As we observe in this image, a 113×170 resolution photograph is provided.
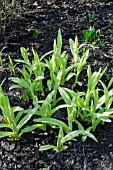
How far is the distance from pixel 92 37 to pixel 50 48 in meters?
0.39

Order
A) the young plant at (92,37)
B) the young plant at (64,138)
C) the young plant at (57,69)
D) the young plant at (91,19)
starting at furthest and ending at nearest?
the young plant at (91,19), the young plant at (92,37), the young plant at (57,69), the young plant at (64,138)

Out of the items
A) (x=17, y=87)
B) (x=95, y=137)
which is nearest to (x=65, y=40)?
(x=17, y=87)

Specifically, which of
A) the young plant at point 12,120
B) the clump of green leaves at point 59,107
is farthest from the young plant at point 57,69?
the young plant at point 12,120

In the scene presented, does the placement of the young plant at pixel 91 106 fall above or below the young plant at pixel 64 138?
above

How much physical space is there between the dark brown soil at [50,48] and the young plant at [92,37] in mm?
63

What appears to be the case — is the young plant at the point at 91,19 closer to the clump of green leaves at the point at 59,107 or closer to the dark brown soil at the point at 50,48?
the dark brown soil at the point at 50,48

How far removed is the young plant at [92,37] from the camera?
3.20 m

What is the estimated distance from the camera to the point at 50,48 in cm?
323

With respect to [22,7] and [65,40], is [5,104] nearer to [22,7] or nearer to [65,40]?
[65,40]

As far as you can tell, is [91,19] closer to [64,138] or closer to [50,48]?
[50,48]

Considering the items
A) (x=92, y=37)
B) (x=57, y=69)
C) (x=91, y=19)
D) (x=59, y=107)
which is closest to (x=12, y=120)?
(x=59, y=107)

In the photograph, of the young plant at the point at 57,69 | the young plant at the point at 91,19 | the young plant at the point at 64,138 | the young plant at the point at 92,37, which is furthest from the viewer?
the young plant at the point at 91,19

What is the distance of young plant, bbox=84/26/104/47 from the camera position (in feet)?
10.5

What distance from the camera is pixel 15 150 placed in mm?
2406
